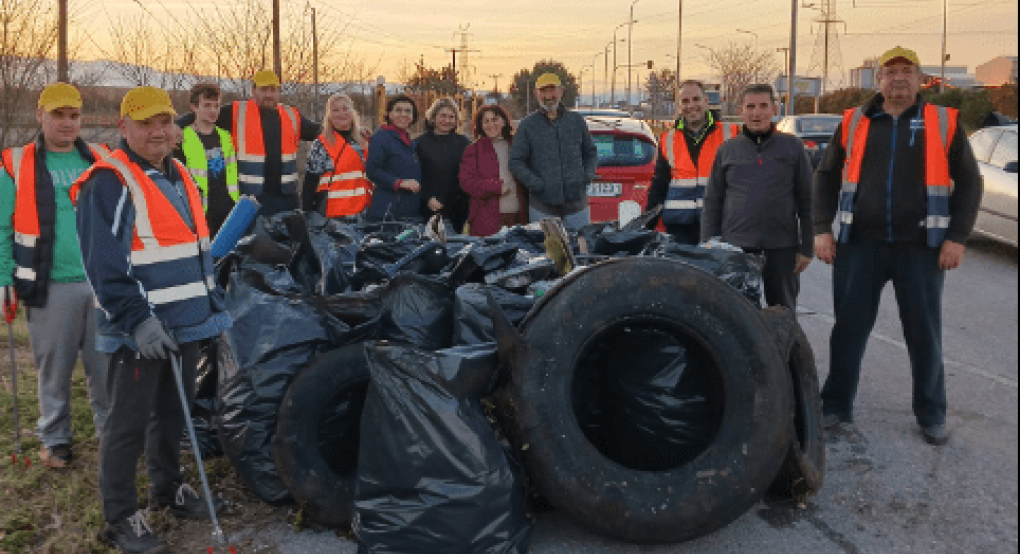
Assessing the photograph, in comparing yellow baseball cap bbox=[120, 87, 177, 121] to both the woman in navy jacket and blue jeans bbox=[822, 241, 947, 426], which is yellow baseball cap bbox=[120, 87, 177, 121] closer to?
the woman in navy jacket

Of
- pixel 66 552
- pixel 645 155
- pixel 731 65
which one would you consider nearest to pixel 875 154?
pixel 66 552

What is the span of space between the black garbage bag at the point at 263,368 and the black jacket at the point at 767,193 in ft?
8.07

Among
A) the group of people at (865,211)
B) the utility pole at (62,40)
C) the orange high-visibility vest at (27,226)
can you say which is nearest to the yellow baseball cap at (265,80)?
the orange high-visibility vest at (27,226)

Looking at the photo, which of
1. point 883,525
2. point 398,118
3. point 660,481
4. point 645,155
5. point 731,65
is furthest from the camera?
point 731,65

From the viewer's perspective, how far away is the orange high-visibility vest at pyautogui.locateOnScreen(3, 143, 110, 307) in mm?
4402

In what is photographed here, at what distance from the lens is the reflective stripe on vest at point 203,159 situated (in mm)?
5871

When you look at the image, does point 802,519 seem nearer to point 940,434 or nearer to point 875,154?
point 940,434

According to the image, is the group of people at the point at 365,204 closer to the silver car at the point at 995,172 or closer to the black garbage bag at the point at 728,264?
the black garbage bag at the point at 728,264

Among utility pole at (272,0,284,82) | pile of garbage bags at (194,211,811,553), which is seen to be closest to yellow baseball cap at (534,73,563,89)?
pile of garbage bags at (194,211,811,553)

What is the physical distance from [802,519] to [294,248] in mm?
2914

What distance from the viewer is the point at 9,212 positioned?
4.44 meters

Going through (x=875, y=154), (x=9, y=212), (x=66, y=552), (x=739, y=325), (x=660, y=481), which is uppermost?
(x=875, y=154)

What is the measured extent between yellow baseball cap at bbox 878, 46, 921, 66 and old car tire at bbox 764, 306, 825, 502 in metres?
1.48

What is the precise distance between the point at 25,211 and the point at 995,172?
1038cm
